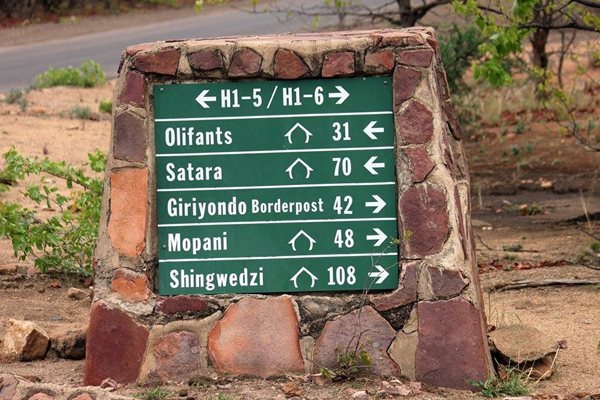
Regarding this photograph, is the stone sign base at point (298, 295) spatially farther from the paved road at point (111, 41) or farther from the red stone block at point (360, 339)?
the paved road at point (111, 41)

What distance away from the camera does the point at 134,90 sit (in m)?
5.39

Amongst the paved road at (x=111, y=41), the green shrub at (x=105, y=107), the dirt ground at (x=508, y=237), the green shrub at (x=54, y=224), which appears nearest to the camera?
the dirt ground at (x=508, y=237)

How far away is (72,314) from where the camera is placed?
277 inches

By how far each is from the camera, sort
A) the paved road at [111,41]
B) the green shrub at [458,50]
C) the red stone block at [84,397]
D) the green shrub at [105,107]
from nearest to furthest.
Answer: the red stone block at [84,397] < the green shrub at [458,50] < the green shrub at [105,107] < the paved road at [111,41]

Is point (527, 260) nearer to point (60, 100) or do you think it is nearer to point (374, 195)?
point (374, 195)

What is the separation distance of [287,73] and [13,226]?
256cm

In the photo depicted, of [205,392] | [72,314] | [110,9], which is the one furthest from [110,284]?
[110,9]

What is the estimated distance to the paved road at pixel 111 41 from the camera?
19.6 metres

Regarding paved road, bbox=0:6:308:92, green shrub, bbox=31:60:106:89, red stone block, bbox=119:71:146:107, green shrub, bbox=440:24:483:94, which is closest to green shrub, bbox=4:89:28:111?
green shrub, bbox=31:60:106:89

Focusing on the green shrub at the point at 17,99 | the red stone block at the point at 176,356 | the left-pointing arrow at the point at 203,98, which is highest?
the left-pointing arrow at the point at 203,98

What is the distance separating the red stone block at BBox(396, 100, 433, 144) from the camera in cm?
530

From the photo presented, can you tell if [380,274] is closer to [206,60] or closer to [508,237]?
[206,60]

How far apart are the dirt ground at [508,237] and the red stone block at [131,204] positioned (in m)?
0.62

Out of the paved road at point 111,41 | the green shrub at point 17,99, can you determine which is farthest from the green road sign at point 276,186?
the paved road at point 111,41
